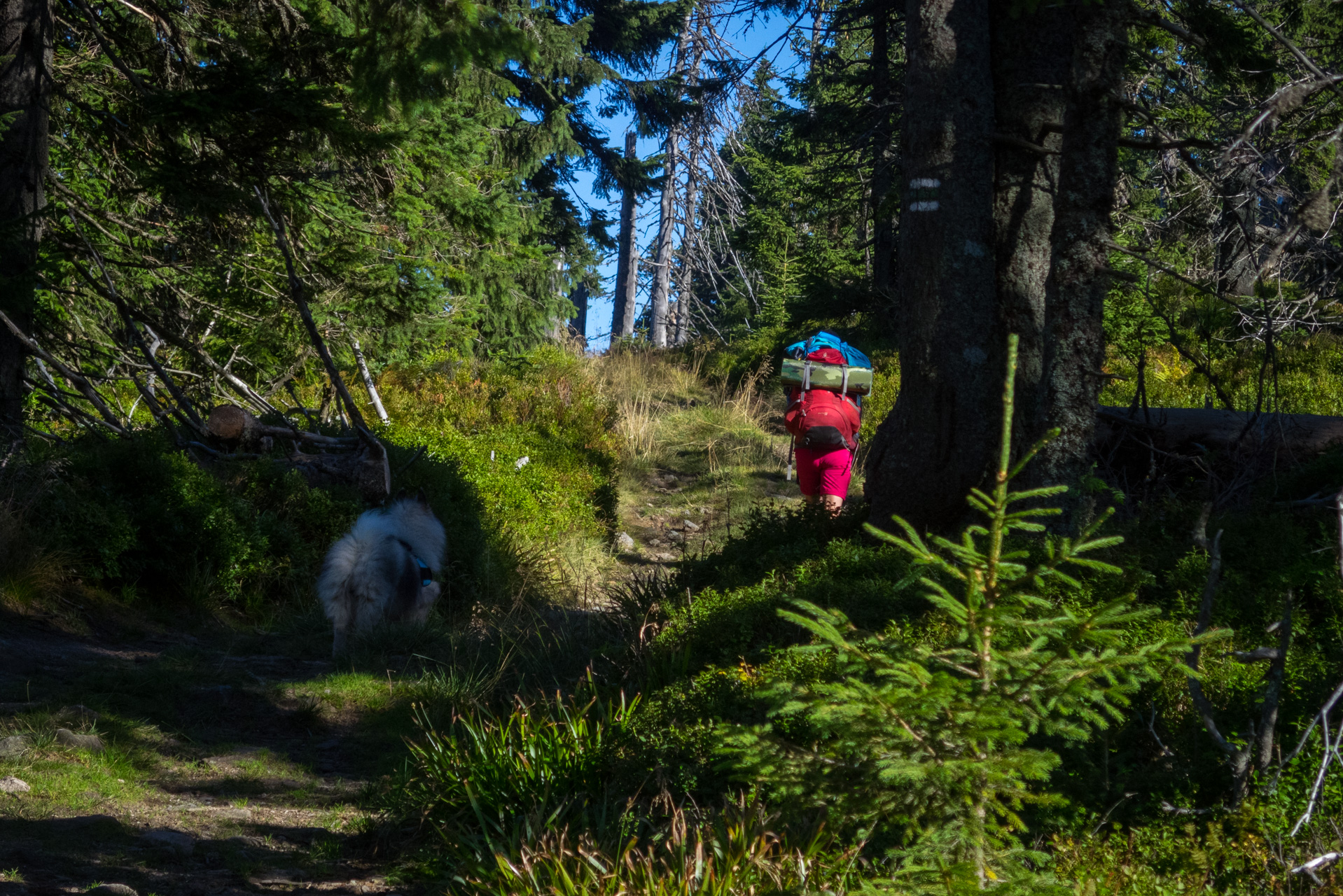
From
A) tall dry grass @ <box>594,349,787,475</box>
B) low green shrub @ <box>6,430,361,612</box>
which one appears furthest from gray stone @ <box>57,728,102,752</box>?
tall dry grass @ <box>594,349,787,475</box>

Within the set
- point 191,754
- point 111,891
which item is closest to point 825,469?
point 191,754

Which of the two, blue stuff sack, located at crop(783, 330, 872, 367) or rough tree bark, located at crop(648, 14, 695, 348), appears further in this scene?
rough tree bark, located at crop(648, 14, 695, 348)

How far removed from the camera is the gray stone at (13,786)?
151 inches

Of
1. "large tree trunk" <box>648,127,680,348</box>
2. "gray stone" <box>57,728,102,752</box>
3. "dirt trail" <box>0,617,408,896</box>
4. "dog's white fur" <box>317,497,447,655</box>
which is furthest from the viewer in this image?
"large tree trunk" <box>648,127,680,348</box>

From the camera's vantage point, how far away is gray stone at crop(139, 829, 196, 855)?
364 centimetres

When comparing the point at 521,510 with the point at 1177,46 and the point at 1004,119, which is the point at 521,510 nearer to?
the point at 1004,119

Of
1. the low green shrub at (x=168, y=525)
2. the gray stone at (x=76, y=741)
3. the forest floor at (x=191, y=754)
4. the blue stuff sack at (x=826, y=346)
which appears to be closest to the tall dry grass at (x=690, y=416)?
the blue stuff sack at (x=826, y=346)

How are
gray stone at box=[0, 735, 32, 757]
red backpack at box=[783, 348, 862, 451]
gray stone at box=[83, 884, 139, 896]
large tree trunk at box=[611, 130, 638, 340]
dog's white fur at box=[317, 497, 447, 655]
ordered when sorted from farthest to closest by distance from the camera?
large tree trunk at box=[611, 130, 638, 340], red backpack at box=[783, 348, 862, 451], dog's white fur at box=[317, 497, 447, 655], gray stone at box=[0, 735, 32, 757], gray stone at box=[83, 884, 139, 896]

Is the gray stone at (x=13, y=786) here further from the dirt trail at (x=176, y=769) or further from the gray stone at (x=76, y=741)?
the gray stone at (x=76, y=741)

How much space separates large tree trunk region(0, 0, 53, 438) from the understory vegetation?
3.28 feet

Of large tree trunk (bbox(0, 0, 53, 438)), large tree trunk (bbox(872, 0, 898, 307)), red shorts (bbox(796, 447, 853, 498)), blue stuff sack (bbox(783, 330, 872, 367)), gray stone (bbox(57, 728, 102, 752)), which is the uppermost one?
large tree trunk (bbox(872, 0, 898, 307))

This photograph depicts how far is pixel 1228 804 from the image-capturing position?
3.05 meters

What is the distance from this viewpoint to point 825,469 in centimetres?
787

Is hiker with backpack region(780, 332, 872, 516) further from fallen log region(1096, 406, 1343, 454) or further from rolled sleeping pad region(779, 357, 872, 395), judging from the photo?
fallen log region(1096, 406, 1343, 454)
